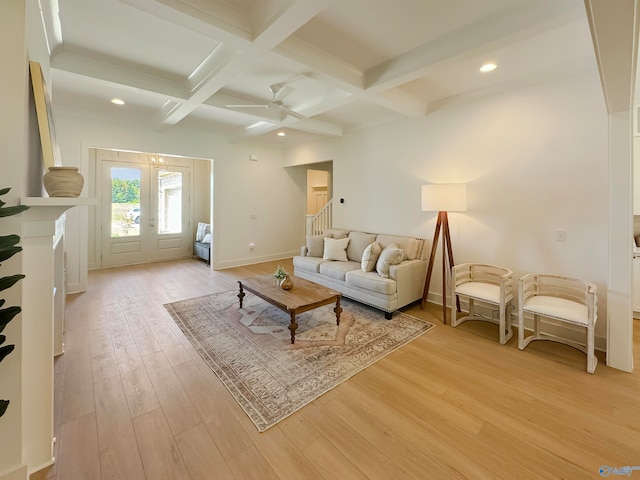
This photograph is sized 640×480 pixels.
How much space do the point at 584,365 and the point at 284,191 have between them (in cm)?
615

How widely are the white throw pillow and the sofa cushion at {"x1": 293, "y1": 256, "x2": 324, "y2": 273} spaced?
0.54 feet

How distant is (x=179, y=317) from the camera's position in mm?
3521

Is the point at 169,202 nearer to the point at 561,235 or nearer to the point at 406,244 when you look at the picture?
the point at 406,244

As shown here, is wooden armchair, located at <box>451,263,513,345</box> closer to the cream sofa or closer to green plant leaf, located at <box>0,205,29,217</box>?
the cream sofa

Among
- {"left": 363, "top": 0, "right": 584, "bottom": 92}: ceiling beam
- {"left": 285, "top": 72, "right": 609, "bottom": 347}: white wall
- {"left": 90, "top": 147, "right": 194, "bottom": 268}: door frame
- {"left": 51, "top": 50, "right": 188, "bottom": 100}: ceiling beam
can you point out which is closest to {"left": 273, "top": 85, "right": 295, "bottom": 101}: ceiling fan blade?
{"left": 363, "top": 0, "right": 584, "bottom": 92}: ceiling beam

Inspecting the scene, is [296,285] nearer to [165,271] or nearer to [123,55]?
[123,55]

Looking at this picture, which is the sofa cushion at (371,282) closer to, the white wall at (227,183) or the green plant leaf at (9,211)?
the green plant leaf at (9,211)

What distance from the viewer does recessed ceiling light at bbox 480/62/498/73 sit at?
288 cm

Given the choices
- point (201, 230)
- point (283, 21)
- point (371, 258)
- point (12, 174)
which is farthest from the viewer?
point (201, 230)

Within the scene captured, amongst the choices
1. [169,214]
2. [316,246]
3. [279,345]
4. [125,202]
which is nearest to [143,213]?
[125,202]

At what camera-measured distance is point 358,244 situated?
4.68m

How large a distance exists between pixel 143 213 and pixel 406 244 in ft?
20.1

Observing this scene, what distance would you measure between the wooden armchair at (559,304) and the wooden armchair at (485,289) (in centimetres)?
16

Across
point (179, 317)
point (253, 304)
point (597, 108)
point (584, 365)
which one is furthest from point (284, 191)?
point (584, 365)
